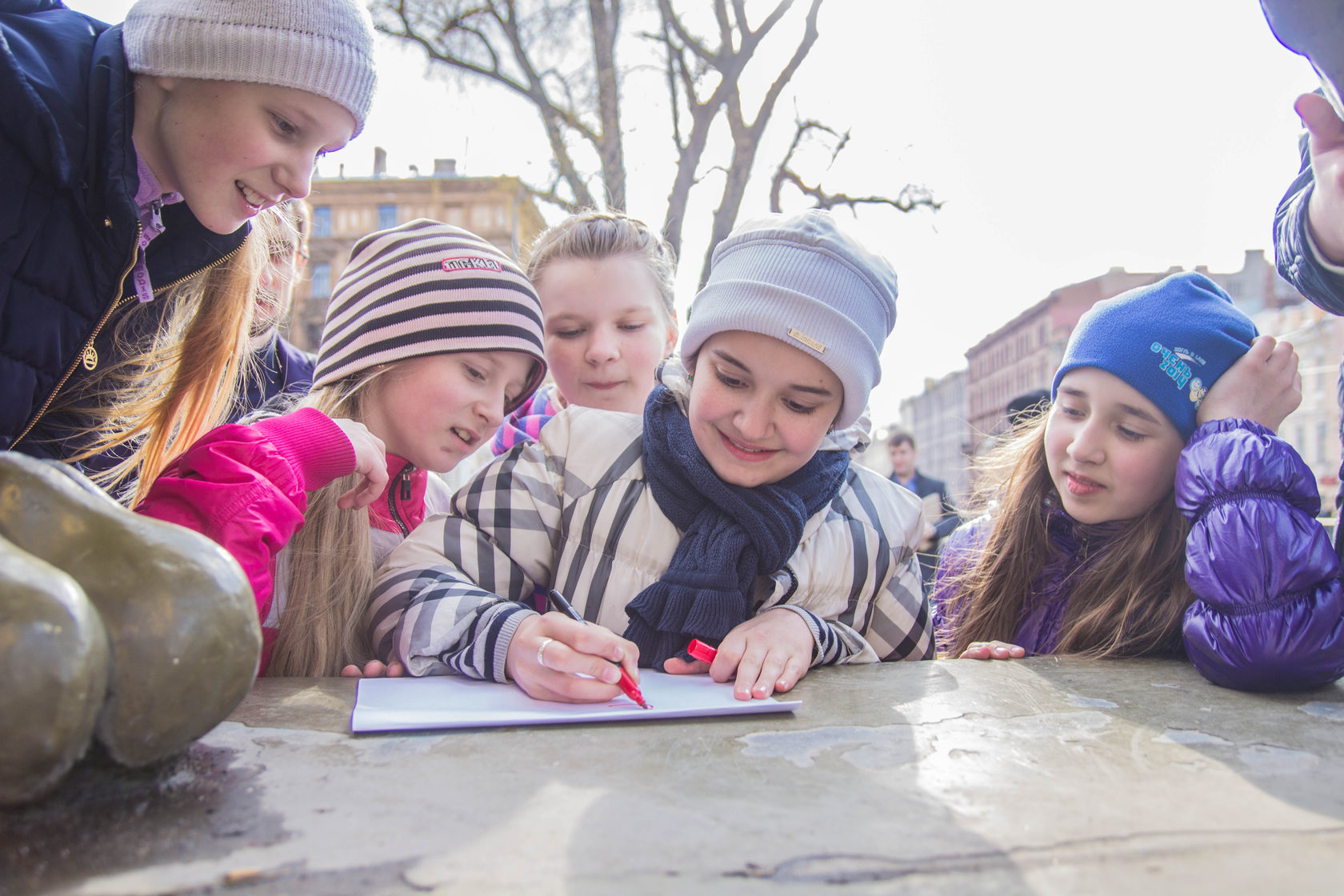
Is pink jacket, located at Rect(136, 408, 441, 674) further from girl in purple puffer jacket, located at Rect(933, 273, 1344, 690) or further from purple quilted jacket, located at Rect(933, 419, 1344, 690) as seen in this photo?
purple quilted jacket, located at Rect(933, 419, 1344, 690)

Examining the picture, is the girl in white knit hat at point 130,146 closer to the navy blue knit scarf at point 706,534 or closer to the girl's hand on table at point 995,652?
the navy blue knit scarf at point 706,534

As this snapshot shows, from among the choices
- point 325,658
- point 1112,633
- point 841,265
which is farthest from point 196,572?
point 1112,633

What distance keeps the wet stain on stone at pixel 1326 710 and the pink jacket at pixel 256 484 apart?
1.55 metres

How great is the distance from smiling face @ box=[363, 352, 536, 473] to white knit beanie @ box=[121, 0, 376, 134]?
591mm

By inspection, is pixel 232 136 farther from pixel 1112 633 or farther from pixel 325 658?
pixel 1112 633

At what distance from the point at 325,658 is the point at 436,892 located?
102 cm

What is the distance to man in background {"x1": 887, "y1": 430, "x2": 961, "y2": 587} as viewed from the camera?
193 inches

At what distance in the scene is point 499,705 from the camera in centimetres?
118

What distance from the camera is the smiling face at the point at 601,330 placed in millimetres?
2416

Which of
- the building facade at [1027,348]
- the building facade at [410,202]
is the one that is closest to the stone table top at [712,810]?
the building facade at [410,202]

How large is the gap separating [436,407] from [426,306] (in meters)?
0.24

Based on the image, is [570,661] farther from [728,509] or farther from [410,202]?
[410,202]

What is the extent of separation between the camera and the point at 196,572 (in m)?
0.78

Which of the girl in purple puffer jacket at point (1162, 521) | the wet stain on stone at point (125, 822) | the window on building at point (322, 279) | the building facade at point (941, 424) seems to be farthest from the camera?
the building facade at point (941, 424)
